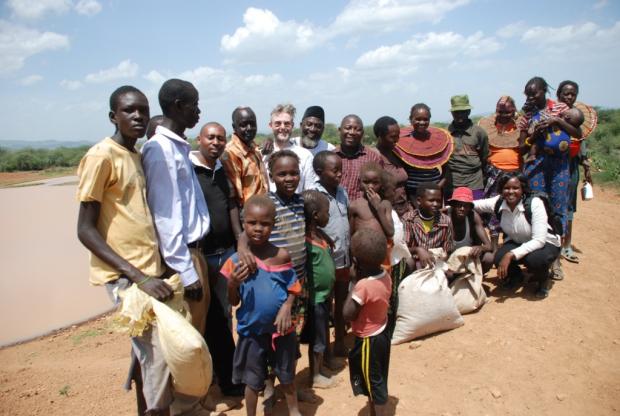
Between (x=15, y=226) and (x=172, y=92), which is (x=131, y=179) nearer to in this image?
(x=172, y=92)

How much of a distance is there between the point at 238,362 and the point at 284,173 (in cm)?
114

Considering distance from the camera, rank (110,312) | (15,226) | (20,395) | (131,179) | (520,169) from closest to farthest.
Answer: (131,179) < (20,395) < (520,169) < (110,312) < (15,226)

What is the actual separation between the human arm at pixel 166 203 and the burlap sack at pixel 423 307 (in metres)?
2.03

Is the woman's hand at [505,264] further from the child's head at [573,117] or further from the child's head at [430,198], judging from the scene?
the child's head at [573,117]

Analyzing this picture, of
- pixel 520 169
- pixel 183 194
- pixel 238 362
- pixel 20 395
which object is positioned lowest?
pixel 20 395

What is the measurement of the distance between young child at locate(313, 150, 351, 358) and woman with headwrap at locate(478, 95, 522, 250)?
6.84 feet

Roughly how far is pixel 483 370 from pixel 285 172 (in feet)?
6.82

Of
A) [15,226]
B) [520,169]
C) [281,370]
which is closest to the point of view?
[281,370]

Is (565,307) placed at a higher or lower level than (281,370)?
lower

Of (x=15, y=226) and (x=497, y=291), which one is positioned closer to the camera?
(x=497, y=291)

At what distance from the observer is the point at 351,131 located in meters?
3.64

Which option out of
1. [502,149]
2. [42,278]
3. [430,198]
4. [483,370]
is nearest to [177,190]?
[430,198]

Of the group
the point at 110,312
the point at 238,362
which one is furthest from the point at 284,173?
the point at 110,312

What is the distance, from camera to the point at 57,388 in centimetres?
346
